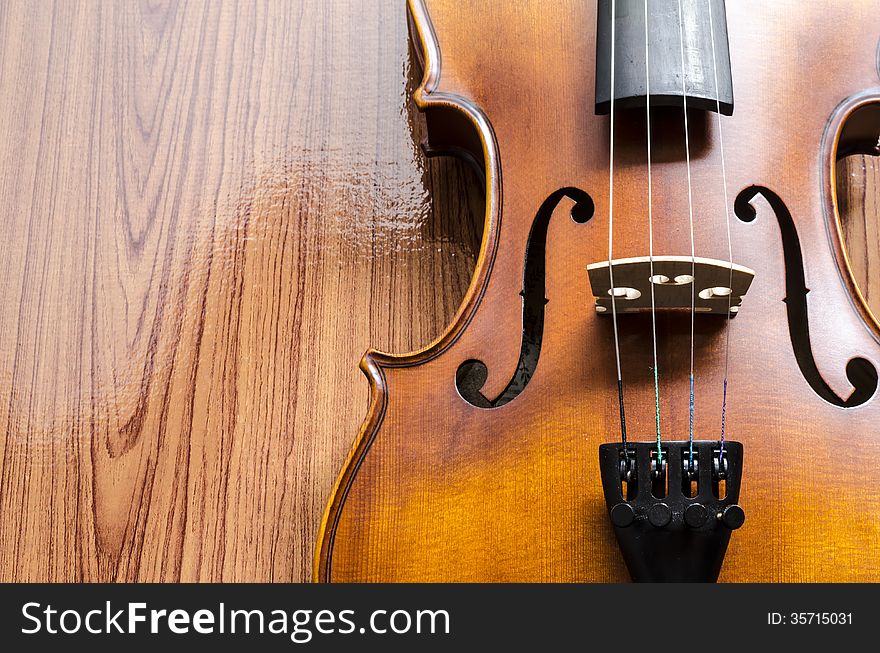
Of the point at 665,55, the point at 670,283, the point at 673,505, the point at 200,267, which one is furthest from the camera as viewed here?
the point at 200,267

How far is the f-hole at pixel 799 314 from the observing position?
0.84 m

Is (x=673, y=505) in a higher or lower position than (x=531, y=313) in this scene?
lower

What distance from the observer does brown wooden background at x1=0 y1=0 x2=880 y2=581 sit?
3.58 feet

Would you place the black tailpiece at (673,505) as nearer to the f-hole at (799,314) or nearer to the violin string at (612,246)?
the violin string at (612,246)

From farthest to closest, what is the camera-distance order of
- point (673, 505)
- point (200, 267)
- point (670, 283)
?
point (200, 267) → point (670, 283) → point (673, 505)

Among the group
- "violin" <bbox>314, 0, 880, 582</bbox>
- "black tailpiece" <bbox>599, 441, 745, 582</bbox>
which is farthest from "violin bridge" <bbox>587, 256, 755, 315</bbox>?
"black tailpiece" <bbox>599, 441, 745, 582</bbox>

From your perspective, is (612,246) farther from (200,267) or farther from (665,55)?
(200,267)

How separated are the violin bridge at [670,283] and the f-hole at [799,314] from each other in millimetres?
65

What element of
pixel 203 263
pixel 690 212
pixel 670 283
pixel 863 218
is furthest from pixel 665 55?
pixel 203 263

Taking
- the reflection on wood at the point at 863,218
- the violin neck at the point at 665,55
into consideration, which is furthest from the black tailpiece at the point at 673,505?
the reflection on wood at the point at 863,218

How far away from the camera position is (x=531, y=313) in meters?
0.89

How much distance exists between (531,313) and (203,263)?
0.52 meters

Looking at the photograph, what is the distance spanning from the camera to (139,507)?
109 cm
